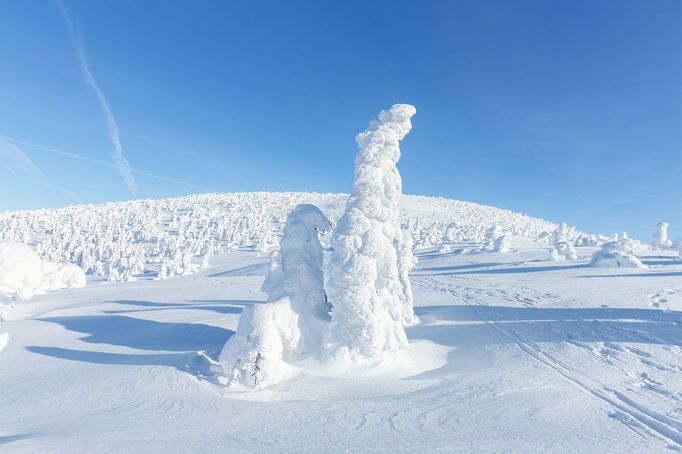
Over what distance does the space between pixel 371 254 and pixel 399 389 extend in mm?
4710

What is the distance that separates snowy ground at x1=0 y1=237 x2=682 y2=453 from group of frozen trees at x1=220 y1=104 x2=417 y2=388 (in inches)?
36.1

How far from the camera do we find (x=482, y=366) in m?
13.1

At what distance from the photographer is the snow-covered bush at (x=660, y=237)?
239 ft

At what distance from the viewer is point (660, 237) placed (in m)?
73.6

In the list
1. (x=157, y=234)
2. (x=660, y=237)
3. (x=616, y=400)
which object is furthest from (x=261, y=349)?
(x=157, y=234)

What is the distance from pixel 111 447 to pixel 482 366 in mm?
10618

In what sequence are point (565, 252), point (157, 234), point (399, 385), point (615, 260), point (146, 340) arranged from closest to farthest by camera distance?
point (399, 385) → point (146, 340) → point (615, 260) → point (565, 252) → point (157, 234)

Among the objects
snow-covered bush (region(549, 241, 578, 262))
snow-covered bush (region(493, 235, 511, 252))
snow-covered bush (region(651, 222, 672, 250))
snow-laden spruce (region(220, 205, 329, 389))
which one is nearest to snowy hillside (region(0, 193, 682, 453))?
snow-laden spruce (region(220, 205, 329, 389))

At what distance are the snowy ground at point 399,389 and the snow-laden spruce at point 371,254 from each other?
1183 mm

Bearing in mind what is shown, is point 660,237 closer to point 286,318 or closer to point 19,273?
point 286,318

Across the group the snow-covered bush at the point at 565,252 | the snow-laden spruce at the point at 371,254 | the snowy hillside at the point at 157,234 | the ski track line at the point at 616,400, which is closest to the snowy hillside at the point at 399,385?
the ski track line at the point at 616,400

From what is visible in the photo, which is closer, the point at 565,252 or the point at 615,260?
the point at 615,260

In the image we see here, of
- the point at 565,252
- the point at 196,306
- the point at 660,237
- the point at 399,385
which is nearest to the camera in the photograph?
the point at 399,385

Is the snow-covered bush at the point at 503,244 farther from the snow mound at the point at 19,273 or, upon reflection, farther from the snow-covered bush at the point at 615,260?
the snow mound at the point at 19,273
